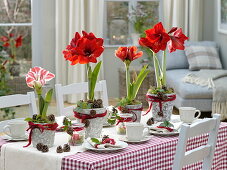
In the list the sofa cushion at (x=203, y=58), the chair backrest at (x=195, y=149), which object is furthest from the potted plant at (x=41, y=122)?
the sofa cushion at (x=203, y=58)

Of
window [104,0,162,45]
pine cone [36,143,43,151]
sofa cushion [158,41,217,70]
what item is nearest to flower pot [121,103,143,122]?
pine cone [36,143,43,151]

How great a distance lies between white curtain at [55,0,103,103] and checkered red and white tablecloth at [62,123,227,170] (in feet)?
14.6

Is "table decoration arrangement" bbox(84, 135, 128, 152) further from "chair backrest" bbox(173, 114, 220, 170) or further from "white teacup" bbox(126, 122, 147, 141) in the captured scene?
"chair backrest" bbox(173, 114, 220, 170)

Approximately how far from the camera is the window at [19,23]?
734 centimetres

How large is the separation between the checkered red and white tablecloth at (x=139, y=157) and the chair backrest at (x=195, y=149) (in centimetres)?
20

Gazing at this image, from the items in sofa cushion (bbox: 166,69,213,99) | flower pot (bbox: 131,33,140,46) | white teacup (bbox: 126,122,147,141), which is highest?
flower pot (bbox: 131,33,140,46)

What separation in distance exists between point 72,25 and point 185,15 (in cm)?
154

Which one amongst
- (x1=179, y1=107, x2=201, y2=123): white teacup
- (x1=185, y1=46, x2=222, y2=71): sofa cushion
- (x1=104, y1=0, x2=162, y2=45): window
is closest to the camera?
(x1=179, y1=107, x2=201, y2=123): white teacup

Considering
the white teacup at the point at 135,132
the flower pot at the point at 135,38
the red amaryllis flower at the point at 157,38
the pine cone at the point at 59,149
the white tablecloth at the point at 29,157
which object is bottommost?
the white tablecloth at the point at 29,157

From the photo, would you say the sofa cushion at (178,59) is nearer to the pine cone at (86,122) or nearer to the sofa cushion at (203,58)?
the sofa cushion at (203,58)

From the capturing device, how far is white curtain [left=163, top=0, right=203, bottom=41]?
7605 millimetres

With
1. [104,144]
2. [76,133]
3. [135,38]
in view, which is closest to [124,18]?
[135,38]

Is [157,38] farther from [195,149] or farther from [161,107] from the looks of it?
[195,149]

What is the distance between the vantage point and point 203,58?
7.15 metres
